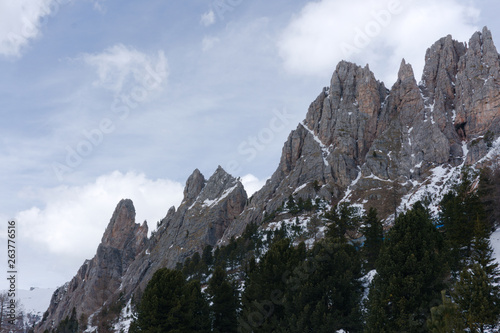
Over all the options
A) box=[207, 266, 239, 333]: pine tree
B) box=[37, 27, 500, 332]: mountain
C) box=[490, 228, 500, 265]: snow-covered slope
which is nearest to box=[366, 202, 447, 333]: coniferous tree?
box=[207, 266, 239, 333]: pine tree

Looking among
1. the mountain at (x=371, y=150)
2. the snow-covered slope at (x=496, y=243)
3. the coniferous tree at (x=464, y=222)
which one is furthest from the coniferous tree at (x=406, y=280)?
the mountain at (x=371, y=150)

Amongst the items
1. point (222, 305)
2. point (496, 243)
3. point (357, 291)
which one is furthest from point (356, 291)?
point (496, 243)

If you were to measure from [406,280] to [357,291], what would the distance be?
7.63 metres

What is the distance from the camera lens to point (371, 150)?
557ft

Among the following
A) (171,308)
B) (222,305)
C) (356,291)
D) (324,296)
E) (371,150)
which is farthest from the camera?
(371,150)

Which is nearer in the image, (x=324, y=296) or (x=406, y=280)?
(x=406, y=280)

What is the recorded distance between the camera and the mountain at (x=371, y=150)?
150625 mm

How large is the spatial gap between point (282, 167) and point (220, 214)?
37391 millimetres

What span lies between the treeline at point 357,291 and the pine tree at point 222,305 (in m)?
0.10

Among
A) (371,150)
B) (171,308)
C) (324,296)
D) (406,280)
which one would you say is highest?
(371,150)

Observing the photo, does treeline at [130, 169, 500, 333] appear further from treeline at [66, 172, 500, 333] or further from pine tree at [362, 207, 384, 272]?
pine tree at [362, 207, 384, 272]

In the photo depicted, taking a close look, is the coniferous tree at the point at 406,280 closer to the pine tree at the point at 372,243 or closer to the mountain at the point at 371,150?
the pine tree at the point at 372,243

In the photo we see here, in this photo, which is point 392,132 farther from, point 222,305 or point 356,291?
point 356,291

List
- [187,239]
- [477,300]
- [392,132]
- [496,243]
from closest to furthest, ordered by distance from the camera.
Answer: [477,300]
[496,243]
[392,132]
[187,239]
